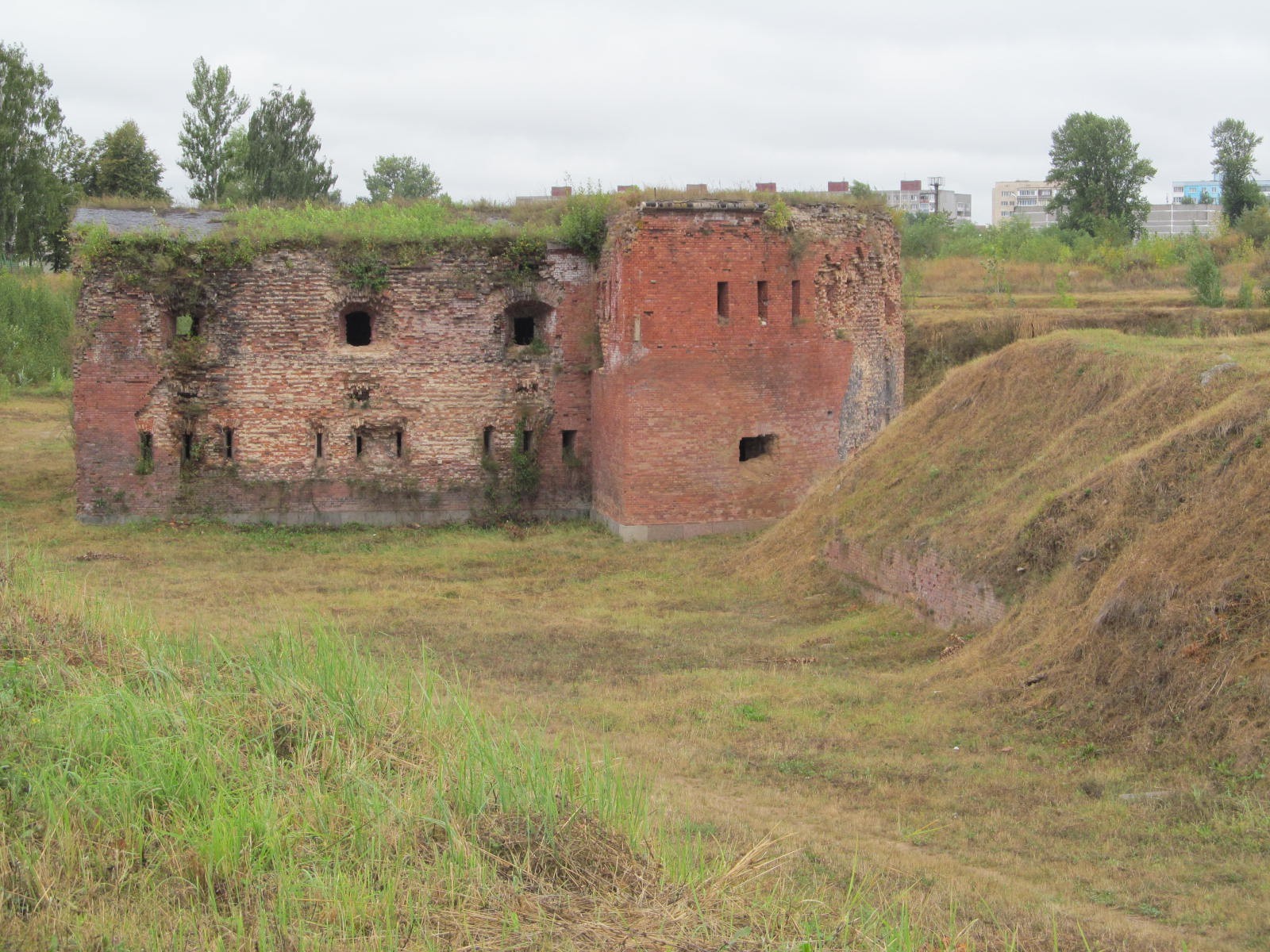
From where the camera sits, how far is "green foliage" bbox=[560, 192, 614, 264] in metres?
18.8

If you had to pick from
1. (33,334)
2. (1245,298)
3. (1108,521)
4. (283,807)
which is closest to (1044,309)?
(1245,298)

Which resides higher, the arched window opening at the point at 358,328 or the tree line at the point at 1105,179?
the tree line at the point at 1105,179

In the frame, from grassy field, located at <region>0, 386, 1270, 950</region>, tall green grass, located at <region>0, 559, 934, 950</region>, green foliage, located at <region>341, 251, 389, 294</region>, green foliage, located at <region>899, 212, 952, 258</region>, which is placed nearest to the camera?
tall green grass, located at <region>0, 559, 934, 950</region>

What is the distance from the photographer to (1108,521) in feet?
30.7

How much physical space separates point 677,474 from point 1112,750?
10253 mm

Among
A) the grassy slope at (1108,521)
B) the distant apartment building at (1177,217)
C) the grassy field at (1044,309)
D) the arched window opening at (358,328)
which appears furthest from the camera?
the distant apartment building at (1177,217)

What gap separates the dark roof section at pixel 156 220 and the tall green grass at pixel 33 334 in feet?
36.2

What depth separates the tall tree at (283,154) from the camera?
1476 inches

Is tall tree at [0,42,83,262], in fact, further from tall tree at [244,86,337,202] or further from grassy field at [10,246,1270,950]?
grassy field at [10,246,1270,950]

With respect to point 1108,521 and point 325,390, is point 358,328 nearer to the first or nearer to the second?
point 325,390

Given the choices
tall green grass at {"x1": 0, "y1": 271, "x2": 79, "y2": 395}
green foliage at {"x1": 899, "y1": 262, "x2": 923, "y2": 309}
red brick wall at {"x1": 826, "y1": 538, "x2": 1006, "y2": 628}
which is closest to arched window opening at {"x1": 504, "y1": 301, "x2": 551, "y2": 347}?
red brick wall at {"x1": 826, "y1": 538, "x2": 1006, "y2": 628}

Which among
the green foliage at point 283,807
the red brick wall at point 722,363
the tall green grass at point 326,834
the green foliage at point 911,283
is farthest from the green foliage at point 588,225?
the tall green grass at point 326,834

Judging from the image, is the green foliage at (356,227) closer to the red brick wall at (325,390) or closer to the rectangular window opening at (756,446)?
the red brick wall at (325,390)

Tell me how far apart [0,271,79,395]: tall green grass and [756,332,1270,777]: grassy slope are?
2361 centimetres
